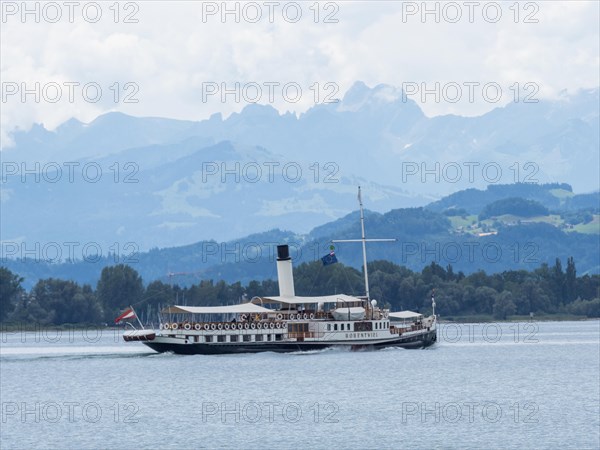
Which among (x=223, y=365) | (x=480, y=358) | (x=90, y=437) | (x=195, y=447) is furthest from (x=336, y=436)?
(x=480, y=358)

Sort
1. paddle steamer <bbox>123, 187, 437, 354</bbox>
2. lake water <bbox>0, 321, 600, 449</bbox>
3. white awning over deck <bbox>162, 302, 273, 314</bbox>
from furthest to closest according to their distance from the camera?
1. white awning over deck <bbox>162, 302, 273, 314</bbox>
2. paddle steamer <bbox>123, 187, 437, 354</bbox>
3. lake water <bbox>0, 321, 600, 449</bbox>

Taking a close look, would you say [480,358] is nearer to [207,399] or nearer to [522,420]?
[207,399]

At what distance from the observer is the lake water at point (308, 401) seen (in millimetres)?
86375

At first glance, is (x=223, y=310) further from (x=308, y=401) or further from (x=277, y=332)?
(x=308, y=401)

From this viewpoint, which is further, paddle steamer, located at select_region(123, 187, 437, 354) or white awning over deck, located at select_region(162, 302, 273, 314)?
white awning over deck, located at select_region(162, 302, 273, 314)

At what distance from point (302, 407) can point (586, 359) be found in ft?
201

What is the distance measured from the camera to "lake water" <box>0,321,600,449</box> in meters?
86.4

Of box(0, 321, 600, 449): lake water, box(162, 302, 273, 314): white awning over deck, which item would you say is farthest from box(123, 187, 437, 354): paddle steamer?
box(0, 321, 600, 449): lake water

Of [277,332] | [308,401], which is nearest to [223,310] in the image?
[277,332]

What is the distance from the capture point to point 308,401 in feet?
350

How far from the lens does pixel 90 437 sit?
88.6 metres

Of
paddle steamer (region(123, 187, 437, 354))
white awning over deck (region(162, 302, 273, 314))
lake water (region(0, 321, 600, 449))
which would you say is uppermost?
white awning over deck (region(162, 302, 273, 314))

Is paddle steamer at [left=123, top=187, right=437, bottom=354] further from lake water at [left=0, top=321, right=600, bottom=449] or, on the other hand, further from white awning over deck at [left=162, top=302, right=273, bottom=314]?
lake water at [left=0, top=321, right=600, bottom=449]

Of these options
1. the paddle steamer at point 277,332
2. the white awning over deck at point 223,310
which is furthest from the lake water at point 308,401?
the white awning over deck at point 223,310
